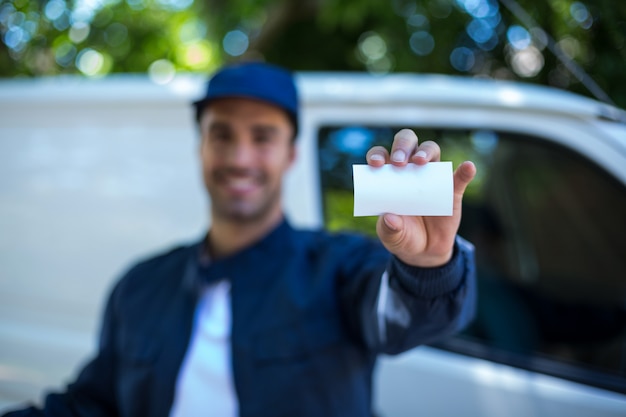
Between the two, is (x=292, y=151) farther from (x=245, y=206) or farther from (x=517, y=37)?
(x=517, y=37)

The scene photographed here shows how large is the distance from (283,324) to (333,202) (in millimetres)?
783

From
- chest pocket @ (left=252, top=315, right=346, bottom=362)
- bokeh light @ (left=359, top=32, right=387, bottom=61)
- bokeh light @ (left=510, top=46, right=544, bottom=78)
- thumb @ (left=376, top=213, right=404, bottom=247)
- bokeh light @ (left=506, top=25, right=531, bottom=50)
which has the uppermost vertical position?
bokeh light @ (left=359, top=32, right=387, bottom=61)

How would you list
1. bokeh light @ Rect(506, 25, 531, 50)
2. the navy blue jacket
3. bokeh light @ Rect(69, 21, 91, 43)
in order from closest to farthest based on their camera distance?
the navy blue jacket, bokeh light @ Rect(506, 25, 531, 50), bokeh light @ Rect(69, 21, 91, 43)

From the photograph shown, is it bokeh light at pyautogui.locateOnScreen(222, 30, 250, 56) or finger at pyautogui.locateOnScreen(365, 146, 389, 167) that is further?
bokeh light at pyautogui.locateOnScreen(222, 30, 250, 56)

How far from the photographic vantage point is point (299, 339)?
1.40m

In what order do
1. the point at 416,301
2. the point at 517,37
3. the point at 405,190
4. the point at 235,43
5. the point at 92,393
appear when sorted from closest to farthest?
1. the point at 405,190
2. the point at 416,301
3. the point at 92,393
4. the point at 517,37
5. the point at 235,43

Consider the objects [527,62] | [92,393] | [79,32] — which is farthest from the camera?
[79,32]

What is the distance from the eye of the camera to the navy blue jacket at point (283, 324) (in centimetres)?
119

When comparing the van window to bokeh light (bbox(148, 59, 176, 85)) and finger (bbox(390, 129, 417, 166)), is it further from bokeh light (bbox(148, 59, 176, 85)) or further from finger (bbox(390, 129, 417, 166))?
bokeh light (bbox(148, 59, 176, 85))

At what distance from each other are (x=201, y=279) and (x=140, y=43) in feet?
12.2

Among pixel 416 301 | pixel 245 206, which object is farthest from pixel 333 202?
pixel 416 301

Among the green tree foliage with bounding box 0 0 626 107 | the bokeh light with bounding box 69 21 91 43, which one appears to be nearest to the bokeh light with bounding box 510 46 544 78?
the green tree foliage with bounding box 0 0 626 107

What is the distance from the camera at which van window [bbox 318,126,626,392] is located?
1908 millimetres

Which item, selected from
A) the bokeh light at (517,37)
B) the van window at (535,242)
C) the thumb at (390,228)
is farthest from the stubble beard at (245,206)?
the bokeh light at (517,37)
